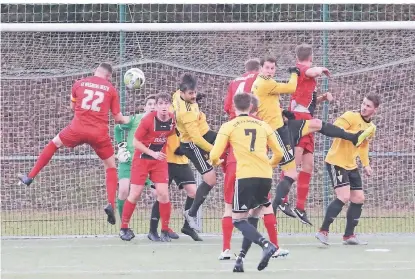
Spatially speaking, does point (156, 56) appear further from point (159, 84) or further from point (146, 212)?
point (146, 212)

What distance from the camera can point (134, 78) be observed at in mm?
13016

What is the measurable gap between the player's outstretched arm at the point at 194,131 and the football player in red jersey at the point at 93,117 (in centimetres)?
87

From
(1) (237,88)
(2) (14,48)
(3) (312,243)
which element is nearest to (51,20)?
(2) (14,48)

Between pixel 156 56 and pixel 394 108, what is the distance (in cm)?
339

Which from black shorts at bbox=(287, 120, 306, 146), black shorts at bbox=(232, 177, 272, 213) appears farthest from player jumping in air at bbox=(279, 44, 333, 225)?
black shorts at bbox=(232, 177, 272, 213)

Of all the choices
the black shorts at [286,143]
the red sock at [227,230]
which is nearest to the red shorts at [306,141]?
the black shorts at [286,143]

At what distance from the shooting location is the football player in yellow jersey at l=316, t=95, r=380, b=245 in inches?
474

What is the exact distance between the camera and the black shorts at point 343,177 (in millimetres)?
12055

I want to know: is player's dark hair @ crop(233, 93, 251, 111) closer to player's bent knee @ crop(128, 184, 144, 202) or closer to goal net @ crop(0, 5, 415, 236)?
player's bent knee @ crop(128, 184, 144, 202)

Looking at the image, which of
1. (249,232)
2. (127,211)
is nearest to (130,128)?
(127,211)

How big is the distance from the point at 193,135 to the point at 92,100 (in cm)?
131

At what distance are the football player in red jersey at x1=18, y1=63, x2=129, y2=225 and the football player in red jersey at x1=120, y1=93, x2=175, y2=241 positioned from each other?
0.30 m

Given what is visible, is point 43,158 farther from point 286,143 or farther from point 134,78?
point 286,143

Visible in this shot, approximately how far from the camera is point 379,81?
14891 millimetres
